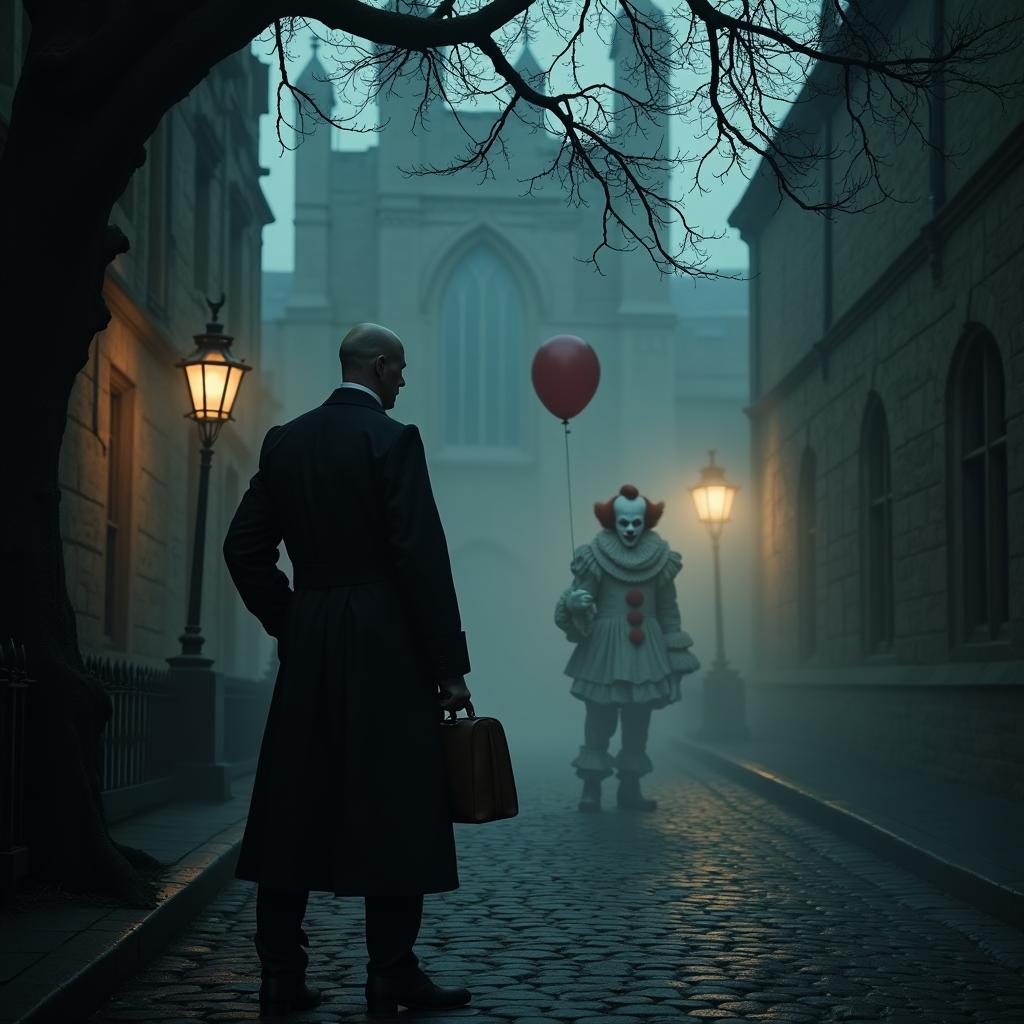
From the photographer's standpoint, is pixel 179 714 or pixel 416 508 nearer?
pixel 416 508

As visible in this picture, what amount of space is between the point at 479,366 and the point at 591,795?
944 inches

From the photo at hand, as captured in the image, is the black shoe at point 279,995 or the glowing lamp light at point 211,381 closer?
the black shoe at point 279,995

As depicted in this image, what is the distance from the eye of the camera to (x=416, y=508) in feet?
15.2

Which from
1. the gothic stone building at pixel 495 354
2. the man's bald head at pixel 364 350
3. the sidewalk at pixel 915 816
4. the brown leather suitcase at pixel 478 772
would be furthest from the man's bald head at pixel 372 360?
the gothic stone building at pixel 495 354

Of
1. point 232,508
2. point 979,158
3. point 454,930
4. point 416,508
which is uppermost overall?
point 979,158

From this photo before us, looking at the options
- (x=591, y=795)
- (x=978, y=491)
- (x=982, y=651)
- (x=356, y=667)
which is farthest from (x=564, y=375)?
(x=356, y=667)

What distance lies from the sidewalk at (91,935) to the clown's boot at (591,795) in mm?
3671

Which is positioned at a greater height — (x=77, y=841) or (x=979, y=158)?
(x=979, y=158)

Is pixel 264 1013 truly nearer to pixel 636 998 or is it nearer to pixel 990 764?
pixel 636 998

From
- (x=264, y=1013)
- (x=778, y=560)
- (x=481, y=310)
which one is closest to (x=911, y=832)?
(x=264, y=1013)

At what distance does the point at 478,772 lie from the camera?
459 centimetres

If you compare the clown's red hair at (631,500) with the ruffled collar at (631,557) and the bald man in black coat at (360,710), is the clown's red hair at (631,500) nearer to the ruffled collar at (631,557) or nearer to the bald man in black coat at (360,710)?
the ruffled collar at (631,557)

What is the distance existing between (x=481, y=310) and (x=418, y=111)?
26557mm

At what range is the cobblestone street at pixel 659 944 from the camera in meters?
4.83
